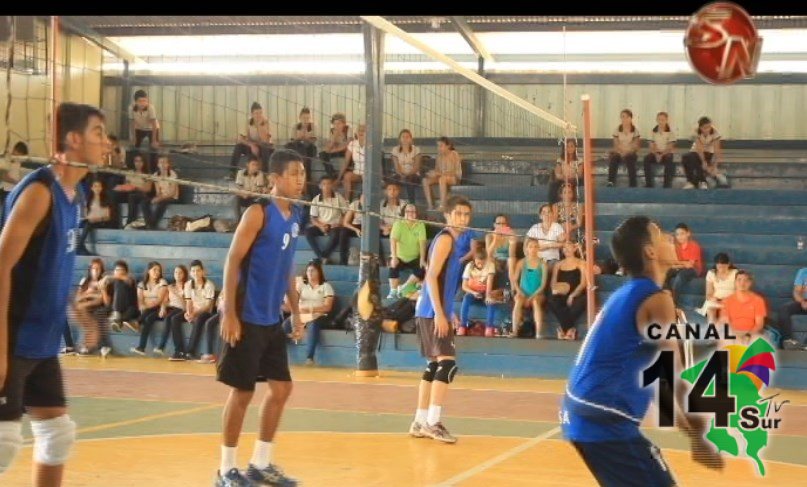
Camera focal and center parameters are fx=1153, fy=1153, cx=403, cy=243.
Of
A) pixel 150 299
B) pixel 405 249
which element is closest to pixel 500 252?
pixel 405 249

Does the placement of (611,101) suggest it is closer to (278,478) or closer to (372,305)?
(372,305)

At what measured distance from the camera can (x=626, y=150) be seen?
18859 millimetres

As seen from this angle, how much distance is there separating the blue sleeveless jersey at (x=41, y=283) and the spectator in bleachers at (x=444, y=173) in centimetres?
1236

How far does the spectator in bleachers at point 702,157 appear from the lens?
725 inches

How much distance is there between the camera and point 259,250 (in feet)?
22.4

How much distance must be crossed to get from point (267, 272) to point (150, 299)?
10033 millimetres

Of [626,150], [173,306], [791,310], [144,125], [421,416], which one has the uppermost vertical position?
[144,125]

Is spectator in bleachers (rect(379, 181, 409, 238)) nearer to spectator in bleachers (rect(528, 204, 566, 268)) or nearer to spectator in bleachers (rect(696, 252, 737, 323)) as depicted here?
spectator in bleachers (rect(528, 204, 566, 268))

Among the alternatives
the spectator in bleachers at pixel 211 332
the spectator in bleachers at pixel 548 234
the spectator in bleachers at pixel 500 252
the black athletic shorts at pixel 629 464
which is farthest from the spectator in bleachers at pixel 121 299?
the black athletic shorts at pixel 629 464

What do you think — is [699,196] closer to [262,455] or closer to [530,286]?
[530,286]

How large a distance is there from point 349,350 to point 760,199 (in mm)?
7236

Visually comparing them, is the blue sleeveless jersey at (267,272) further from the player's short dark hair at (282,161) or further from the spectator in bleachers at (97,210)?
the spectator in bleachers at (97,210)

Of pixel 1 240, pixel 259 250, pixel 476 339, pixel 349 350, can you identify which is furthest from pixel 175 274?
pixel 1 240

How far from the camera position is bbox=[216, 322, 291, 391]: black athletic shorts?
659cm
